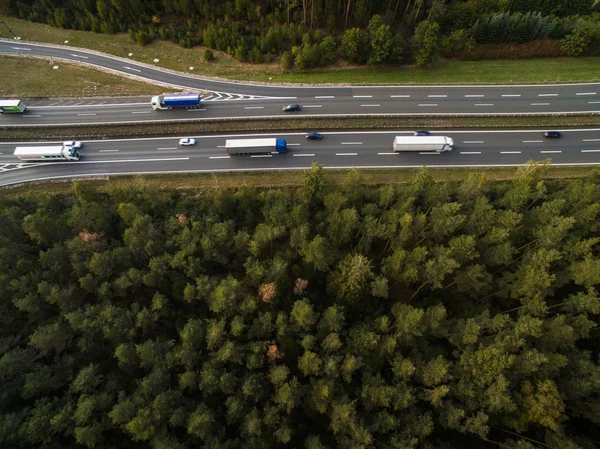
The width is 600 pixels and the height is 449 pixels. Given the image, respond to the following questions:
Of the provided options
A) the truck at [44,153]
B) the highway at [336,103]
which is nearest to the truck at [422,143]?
the highway at [336,103]

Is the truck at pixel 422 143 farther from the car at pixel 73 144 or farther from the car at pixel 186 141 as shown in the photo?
the car at pixel 73 144

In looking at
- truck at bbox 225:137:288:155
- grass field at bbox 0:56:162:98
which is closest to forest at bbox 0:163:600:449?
truck at bbox 225:137:288:155

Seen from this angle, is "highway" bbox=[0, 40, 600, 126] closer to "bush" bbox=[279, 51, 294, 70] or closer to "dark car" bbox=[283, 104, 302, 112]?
"dark car" bbox=[283, 104, 302, 112]

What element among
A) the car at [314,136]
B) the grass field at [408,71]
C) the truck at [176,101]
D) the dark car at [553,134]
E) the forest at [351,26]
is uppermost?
the forest at [351,26]

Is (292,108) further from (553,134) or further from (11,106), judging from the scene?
(11,106)

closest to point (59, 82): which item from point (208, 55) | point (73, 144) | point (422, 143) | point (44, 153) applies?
point (73, 144)

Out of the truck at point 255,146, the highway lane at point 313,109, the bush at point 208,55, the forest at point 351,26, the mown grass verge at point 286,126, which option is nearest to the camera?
the truck at point 255,146
